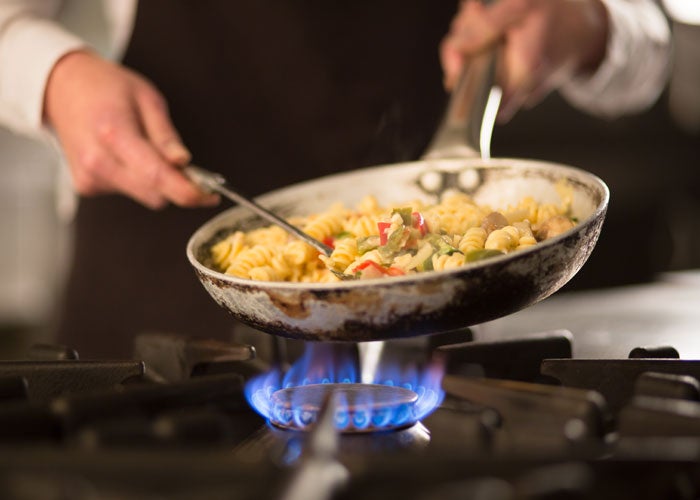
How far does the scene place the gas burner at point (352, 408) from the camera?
702 millimetres

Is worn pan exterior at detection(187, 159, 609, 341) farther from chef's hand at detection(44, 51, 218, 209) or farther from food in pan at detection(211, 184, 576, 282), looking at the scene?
chef's hand at detection(44, 51, 218, 209)

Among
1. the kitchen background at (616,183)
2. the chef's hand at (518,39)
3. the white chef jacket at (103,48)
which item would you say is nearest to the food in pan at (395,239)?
the chef's hand at (518,39)

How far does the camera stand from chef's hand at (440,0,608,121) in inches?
46.7

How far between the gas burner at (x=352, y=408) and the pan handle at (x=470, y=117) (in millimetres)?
408

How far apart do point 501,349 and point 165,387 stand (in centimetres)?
33

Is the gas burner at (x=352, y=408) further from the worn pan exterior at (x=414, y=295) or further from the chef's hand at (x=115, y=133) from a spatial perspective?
the chef's hand at (x=115, y=133)

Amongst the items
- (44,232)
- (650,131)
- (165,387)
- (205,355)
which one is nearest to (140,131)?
(205,355)

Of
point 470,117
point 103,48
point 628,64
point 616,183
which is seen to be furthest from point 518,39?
point 616,183

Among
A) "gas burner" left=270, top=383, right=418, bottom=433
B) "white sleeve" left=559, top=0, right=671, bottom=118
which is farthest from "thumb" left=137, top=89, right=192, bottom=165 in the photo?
"white sleeve" left=559, top=0, right=671, bottom=118

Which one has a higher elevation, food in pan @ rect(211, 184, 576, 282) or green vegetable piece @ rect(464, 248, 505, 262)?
green vegetable piece @ rect(464, 248, 505, 262)

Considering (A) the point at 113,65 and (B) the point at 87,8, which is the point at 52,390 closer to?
(A) the point at 113,65

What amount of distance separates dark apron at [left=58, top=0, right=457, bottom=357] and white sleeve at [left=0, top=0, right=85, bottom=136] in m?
0.21

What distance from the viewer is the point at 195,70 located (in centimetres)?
140

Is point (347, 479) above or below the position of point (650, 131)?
above
